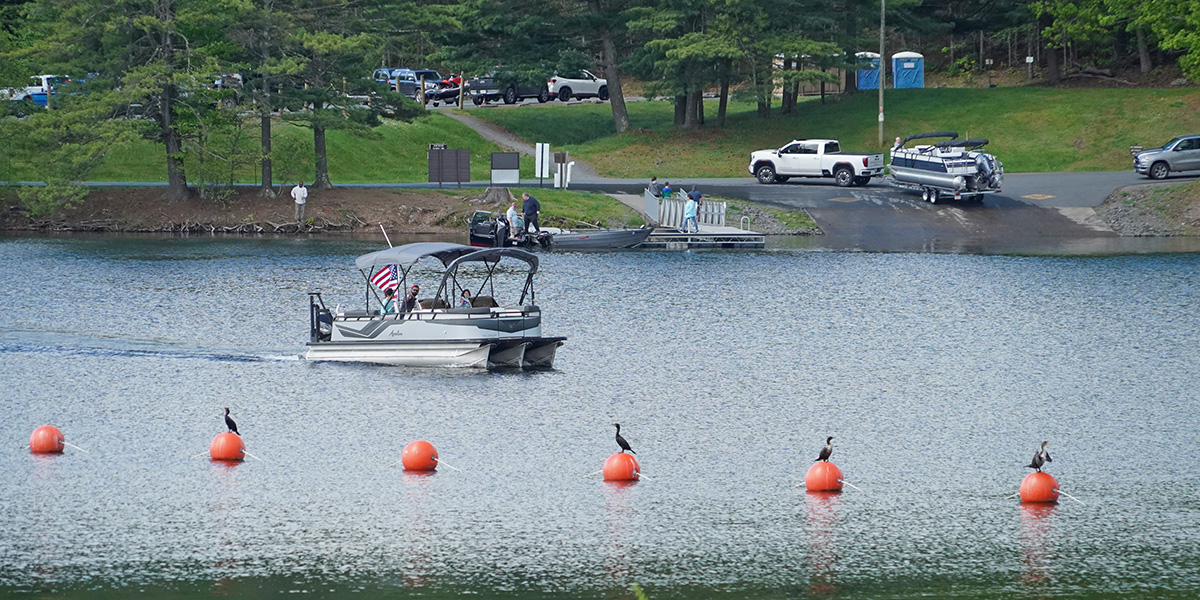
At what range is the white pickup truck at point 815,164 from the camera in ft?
228

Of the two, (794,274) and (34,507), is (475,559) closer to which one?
(34,507)

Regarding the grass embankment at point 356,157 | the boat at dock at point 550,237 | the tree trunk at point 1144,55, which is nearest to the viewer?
the boat at dock at point 550,237

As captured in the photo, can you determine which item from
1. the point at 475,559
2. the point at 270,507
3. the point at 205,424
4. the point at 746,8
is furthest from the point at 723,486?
the point at 746,8

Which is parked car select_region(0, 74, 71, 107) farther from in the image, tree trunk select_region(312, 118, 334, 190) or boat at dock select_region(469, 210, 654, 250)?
boat at dock select_region(469, 210, 654, 250)

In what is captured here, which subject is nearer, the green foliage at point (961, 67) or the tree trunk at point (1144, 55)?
the tree trunk at point (1144, 55)

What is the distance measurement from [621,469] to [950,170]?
43.2 m

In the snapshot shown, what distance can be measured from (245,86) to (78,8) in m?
8.06

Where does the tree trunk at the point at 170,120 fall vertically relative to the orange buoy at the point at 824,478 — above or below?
above

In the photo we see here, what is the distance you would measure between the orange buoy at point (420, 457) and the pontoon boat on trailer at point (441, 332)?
8.96m

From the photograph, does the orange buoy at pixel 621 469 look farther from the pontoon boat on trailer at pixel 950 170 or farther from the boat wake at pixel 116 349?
the pontoon boat on trailer at pixel 950 170

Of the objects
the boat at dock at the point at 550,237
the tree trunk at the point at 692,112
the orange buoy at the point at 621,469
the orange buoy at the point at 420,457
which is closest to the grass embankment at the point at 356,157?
the tree trunk at the point at 692,112

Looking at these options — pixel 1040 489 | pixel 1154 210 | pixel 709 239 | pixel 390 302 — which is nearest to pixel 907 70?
pixel 1154 210

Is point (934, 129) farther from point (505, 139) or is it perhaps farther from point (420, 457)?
point (420, 457)

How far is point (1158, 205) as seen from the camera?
202 feet
